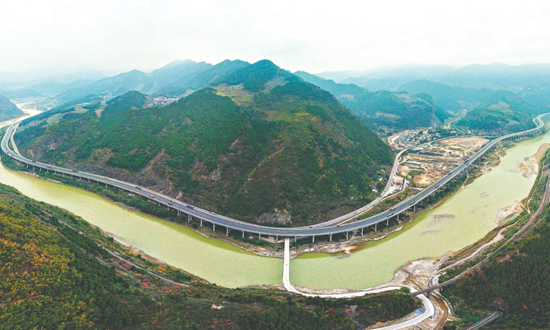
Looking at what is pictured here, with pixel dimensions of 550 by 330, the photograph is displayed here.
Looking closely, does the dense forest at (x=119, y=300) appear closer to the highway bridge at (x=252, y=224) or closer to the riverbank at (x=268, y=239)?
the riverbank at (x=268, y=239)

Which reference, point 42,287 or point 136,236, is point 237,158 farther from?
point 42,287

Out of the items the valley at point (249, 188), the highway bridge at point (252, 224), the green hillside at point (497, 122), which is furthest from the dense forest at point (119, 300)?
the green hillside at point (497, 122)

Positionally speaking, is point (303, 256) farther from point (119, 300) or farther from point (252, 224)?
point (119, 300)

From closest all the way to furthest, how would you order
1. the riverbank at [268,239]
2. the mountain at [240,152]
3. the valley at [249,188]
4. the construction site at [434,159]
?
the valley at [249,188]
the riverbank at [268,239]
the mountain at [240,152]
the construction site at [434,159]

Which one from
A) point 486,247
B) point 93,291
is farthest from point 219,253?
point 486,247

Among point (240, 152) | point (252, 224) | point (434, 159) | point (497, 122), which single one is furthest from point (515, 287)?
point (497, 122)

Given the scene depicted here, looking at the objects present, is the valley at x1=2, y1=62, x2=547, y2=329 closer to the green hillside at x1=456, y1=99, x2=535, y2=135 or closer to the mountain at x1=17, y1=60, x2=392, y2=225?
the mountain at x1=17, y1=60, x2=392, y2=225

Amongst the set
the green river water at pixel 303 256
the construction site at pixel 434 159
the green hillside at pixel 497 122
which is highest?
the green hillside at pixel 497 122
